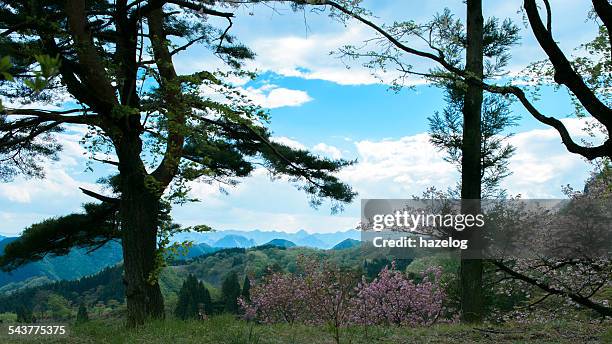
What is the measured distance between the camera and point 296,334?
24.8 feet

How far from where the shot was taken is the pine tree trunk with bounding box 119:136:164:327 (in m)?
9.01

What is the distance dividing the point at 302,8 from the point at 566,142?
5870mm

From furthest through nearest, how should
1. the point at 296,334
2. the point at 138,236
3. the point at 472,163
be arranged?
the point at 472,163 → the point at 138,236 → the point at 296,334

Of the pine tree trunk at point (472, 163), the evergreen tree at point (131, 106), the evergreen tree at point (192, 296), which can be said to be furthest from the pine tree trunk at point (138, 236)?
the evergreen tree at point (192, 296)

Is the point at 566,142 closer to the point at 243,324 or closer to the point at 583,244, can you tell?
the point at 243,324

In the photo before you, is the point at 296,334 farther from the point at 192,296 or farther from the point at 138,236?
the point at 192,296

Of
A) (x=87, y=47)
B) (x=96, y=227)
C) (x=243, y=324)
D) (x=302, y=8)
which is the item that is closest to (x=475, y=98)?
(x=302, y=8)

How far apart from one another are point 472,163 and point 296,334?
5.51 m

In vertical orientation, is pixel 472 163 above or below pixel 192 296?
above

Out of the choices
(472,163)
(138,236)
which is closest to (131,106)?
(138,236)

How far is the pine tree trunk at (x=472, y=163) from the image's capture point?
10703 millimetres

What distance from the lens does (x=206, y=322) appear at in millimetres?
7648

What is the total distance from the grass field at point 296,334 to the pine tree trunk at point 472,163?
2088 mm

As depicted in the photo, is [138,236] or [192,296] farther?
[192,296]
